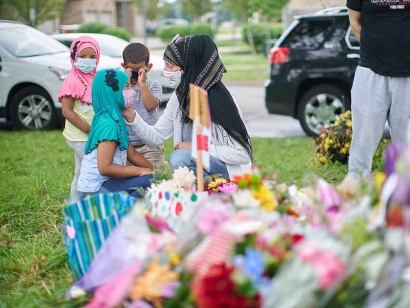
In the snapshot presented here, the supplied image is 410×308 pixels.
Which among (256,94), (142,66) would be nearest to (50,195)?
(142,66)

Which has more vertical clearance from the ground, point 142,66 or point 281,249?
point 142,66

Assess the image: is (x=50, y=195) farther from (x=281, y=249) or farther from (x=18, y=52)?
(x=18, y=52)

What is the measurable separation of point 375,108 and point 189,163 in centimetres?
125

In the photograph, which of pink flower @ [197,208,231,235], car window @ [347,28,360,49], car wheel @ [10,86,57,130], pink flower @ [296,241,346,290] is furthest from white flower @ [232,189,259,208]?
car wheel @ [10,86,57,130]

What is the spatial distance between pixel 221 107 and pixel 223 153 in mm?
286

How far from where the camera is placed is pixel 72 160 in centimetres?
762

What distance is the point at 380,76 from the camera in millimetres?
4656

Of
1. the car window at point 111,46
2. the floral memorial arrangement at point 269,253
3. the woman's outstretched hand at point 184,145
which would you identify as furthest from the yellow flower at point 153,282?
the car window at point 111,46

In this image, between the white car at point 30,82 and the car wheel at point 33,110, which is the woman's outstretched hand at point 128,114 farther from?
the car wheel at point 33,110

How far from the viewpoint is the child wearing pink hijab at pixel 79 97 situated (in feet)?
17.3

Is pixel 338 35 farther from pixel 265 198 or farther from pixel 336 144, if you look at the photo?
pixel 265 198

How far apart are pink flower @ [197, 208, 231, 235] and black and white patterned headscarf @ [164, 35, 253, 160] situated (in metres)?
1.93

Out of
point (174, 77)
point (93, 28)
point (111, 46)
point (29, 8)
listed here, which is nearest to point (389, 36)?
point (174, 77)

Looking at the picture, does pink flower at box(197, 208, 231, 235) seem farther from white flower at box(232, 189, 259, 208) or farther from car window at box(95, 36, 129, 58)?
car window at box(95, 36, 129, 58)
